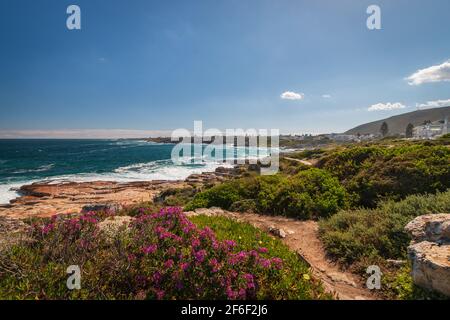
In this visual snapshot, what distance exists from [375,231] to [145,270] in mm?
5440

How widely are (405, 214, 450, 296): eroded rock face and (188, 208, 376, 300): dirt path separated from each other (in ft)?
2.98

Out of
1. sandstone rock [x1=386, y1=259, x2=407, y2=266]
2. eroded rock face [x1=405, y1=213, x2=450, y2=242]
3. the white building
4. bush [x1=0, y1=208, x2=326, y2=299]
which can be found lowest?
sandstone rock [x1=386, y1=259, x2=407, y2=266]

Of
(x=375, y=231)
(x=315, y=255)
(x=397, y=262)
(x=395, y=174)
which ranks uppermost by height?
(x=395, y=174)

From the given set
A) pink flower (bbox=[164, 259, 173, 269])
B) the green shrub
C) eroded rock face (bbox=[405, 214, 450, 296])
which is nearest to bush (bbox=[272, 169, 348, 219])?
the green shrub

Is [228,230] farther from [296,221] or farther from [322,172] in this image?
[322,172]

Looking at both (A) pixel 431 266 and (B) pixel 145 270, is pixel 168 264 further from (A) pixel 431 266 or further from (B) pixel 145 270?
(A) pixel 431 266

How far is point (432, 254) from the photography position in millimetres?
3682

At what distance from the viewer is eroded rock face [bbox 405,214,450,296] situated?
3420 millimetres

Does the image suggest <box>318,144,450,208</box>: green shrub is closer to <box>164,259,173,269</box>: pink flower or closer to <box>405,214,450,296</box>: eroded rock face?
<box>405,214,450,296</box>: eroded rock face

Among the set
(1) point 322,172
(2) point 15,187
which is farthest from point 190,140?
(1) point 322,172

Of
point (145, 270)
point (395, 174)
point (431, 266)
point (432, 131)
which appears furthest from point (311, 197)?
point (432, 131)
